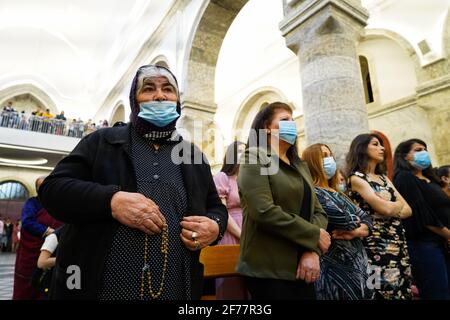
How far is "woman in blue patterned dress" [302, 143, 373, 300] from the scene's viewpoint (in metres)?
1.72

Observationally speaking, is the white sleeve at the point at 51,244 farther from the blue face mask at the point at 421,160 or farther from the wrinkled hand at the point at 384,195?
the blue face mask at the point at 421,160

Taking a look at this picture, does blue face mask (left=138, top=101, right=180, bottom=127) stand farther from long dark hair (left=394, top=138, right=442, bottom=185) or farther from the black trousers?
long dark hair (left=394, top=138, right=442, bottom=185)

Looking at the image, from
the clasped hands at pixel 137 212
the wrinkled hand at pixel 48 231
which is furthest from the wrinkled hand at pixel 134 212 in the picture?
the wrinkled hand at pixel 48 231

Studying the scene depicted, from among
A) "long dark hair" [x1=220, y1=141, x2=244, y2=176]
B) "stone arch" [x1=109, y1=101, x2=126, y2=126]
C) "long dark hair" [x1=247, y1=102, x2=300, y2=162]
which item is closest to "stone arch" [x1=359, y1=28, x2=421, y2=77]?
"long dark hair" [x1=220, y1=141, x2=244, y2=176]

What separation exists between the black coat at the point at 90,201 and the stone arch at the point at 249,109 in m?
Answer: 10.6

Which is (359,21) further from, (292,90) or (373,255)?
(292,90)

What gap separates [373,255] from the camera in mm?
2006

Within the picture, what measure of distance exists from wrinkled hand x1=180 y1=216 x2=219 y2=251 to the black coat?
7 centimetres

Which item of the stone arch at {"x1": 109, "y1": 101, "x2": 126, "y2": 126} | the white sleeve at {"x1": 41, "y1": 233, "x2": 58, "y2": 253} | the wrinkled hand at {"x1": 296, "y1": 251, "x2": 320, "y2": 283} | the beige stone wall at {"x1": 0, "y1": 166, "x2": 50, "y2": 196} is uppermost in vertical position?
the stone arch at {"x1": 109, "y1": 101, "x2": 126, "y2": 126}

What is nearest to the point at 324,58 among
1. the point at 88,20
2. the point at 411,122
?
the point at 411,122

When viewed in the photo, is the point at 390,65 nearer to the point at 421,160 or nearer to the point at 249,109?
the point at 249,109

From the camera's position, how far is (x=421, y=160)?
2.71 m

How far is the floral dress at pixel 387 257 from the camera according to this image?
1918 millimetres

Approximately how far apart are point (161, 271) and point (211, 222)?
0.26m
